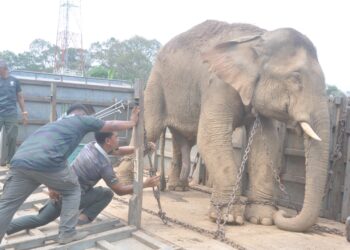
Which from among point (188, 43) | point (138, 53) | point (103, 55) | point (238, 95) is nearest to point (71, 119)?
point (238, 95)

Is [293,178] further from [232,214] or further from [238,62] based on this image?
[238,62]

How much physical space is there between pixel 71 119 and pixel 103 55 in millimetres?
49473

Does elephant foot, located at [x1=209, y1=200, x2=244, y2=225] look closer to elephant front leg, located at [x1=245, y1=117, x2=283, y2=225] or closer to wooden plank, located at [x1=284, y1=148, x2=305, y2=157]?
elephant front leg, located at [x1=245, y1=117, x2=283, y2=225]

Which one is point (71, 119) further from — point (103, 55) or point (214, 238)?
point (103, 55)

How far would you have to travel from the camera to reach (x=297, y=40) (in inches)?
201

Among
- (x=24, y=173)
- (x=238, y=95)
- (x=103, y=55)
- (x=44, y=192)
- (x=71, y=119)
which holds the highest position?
(x=103, y=55)

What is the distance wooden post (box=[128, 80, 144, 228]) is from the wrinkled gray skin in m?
0.99

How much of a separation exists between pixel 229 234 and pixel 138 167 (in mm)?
1109

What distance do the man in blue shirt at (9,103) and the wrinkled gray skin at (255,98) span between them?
282 centimetres

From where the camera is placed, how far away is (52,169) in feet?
12.5

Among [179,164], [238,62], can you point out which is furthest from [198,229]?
[179,164]

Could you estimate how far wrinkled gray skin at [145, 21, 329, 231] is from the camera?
4.84m

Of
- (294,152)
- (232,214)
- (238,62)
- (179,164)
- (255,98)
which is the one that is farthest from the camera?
(179,164)

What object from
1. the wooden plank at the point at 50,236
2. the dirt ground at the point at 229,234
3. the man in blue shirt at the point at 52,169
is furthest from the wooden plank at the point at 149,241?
the man in blue shirt at the point at 52,169
